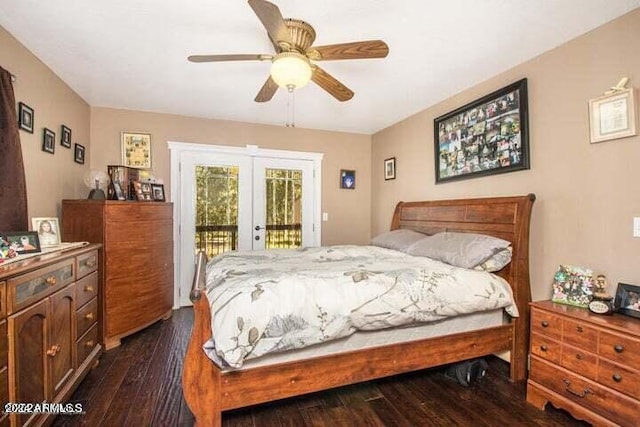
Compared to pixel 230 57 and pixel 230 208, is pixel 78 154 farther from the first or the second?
pixel 230 57

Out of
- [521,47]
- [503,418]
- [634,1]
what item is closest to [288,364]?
[503,418]

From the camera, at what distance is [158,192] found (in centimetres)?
353

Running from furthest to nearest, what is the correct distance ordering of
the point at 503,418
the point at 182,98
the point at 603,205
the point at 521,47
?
the point at 182,98, the point at 521,47, the point at 603,205, the point at 503,418

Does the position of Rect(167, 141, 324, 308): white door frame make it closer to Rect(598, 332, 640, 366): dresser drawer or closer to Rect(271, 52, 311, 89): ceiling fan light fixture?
Rect(271, 52, 311, 89): ceiling fan light fixture

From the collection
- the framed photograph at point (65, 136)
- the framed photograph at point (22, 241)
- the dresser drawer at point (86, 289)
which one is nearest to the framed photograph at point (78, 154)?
the framed photograph at point (65, 136)

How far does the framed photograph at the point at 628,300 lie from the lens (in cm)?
173

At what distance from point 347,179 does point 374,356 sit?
3109 millimetres

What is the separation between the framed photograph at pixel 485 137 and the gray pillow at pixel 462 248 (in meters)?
0.67

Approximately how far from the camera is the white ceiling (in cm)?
185

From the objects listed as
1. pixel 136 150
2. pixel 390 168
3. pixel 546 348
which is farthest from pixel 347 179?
pixel 546 348

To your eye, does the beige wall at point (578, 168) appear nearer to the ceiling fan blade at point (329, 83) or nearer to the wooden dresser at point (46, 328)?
the ceiling fan blade at point (329, 83)

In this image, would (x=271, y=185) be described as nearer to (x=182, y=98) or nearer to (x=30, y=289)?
(x=182, y=98)

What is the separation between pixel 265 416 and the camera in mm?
1855

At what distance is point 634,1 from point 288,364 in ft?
9.44
